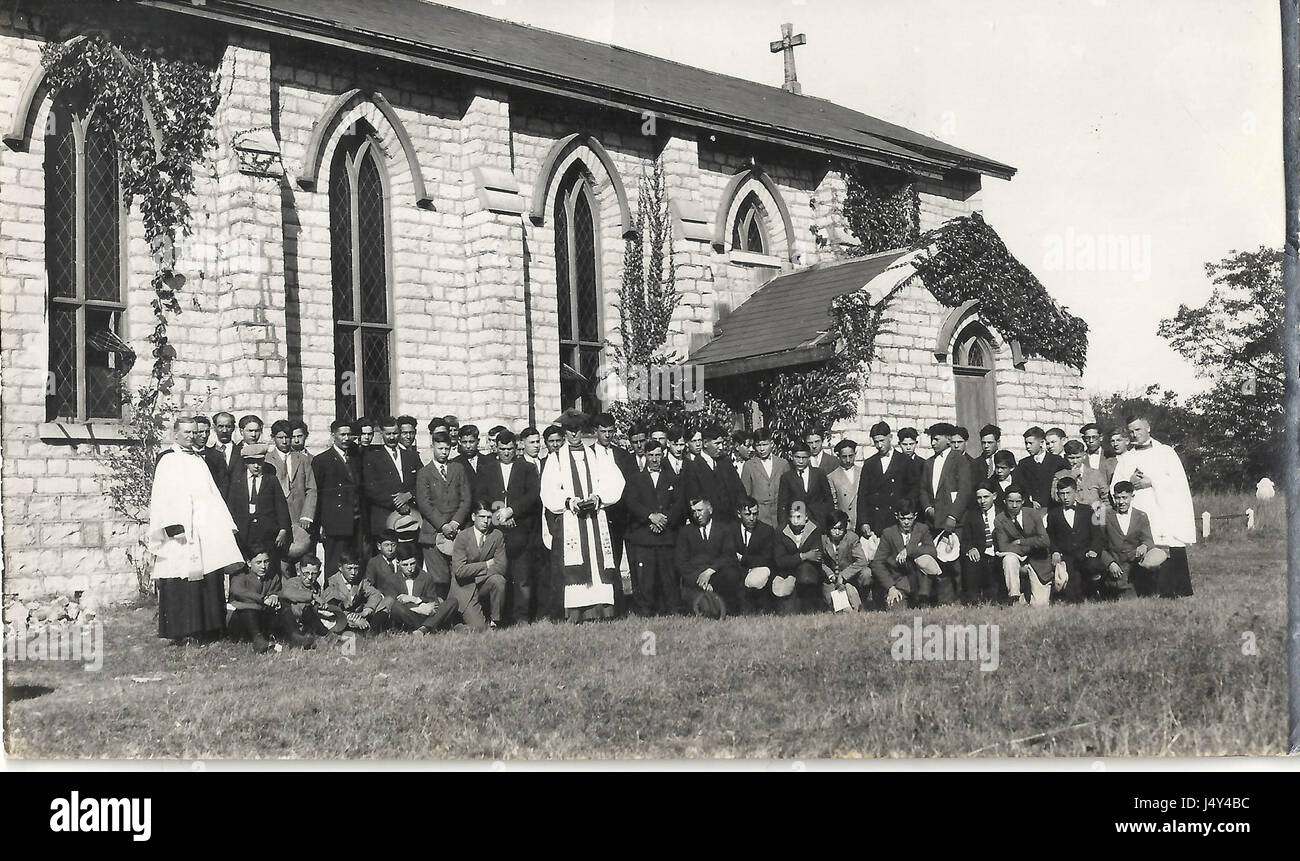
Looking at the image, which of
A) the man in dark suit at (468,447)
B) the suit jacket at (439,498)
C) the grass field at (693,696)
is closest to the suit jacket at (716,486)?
the grass field at (693,696)

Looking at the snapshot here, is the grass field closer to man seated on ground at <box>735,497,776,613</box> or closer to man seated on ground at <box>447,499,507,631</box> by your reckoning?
man seated on ground at <box>447,499,507,631</box>

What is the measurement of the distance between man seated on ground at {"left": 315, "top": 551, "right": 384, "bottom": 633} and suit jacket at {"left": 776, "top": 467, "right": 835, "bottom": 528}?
3.86 metres

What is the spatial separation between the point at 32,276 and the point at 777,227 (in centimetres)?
1001

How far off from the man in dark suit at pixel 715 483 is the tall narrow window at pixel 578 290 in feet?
12.4

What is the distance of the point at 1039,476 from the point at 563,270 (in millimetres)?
6766

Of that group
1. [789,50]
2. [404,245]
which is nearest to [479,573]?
→ [404,245]

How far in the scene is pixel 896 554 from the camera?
11617 millimetres

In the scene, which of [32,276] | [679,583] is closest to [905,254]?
[679,583]

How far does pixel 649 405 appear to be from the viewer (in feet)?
51.4

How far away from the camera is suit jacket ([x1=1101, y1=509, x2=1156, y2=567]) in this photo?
1125 cm

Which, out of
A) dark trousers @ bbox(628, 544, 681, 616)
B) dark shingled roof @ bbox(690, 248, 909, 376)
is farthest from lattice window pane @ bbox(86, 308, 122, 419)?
dark shingled roof @ bbox(690, 248, 909, 376)

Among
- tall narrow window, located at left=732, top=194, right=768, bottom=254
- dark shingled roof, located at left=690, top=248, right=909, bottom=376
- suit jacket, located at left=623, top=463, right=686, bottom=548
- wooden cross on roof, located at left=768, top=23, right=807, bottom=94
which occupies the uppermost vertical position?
wooden cross on roof, located at left=768, top=23, right=807, bottom=94

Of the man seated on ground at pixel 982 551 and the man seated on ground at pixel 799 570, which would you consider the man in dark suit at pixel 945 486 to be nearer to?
the man seated on ground at pixel 982 551
